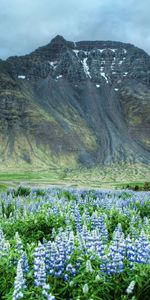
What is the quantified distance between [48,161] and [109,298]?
193221 mm

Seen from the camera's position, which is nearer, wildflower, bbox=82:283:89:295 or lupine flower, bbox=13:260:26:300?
lupine flower, bbox=13:260:26:300

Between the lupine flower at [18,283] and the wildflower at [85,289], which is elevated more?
the lupine flower at [18,283]

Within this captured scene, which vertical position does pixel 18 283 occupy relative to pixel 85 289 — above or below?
above

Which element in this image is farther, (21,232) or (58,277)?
(21,232)

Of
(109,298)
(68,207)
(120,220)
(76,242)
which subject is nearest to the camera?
(109,298)

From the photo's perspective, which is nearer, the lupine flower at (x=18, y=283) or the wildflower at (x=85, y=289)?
the lupine flower at (x=18, y=283)

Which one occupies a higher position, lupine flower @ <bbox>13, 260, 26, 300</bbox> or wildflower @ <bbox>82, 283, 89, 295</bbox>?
lupine flower @ <bbox>13, 260, 26, 300</bbox>

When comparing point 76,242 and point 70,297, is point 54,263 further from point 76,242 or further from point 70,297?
point 76,242

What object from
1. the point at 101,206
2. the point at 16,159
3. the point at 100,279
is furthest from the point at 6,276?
the point at 16,159

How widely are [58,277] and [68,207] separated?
8543 mm

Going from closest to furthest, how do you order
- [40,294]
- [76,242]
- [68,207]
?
[40,294] < [76,242] < [68,207]

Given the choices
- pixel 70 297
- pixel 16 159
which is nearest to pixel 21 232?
pixel 70 297

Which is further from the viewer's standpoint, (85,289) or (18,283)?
(85,289)

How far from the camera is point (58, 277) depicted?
7.47m
